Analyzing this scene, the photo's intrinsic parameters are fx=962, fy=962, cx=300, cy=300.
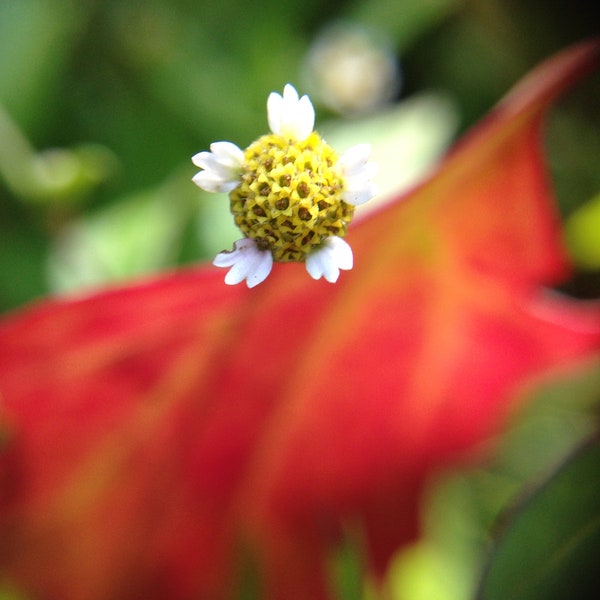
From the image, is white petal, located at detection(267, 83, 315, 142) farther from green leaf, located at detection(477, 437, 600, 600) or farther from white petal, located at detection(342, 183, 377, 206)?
green leaf, located at detection(477, 437, 600, 600)

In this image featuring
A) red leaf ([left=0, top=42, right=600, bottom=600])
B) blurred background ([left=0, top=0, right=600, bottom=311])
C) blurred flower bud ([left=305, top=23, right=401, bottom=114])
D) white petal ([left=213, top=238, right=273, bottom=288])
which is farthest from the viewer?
blurred flower bud ([left=305, top=23, right=401, bottom=114])

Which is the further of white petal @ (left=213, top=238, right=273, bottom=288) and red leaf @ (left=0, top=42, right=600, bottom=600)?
red leaf @ (left=0, top=42, right=600, bottom=600)

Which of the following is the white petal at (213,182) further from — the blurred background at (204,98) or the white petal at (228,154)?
the blurred background at (204,98)

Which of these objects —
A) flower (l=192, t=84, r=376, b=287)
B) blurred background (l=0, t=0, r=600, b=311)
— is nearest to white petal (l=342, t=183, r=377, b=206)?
flower (l=192, t=84, r=376, b=287)

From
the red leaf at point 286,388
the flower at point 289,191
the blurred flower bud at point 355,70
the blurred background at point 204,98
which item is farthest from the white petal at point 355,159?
the blurred flower bud at point 355,70

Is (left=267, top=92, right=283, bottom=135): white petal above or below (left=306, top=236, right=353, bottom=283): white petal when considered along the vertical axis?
above

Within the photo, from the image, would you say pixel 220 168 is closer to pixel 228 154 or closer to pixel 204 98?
pixel 228 154

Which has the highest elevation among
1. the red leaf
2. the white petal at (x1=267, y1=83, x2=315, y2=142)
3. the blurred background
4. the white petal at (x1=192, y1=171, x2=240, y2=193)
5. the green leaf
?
the blurred background

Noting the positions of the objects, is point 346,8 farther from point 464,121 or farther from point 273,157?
point 273,157
